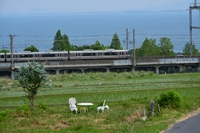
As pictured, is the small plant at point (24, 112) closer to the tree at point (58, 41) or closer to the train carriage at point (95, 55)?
the train carriage at point (95, 55)

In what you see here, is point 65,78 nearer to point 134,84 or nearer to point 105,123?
point 134,84

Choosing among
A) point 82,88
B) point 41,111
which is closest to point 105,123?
point 41,111

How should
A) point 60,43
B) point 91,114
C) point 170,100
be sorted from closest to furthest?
point 91,114 < point 170,100 < point 60,43

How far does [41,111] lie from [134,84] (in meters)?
14.8

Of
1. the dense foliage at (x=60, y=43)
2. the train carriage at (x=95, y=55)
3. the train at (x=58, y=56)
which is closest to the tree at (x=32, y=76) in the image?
the train at (x=58, y=56)

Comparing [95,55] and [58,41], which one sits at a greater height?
[58,41]

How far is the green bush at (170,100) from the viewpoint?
21.9m

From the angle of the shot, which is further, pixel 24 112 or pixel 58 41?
pixel 58 41

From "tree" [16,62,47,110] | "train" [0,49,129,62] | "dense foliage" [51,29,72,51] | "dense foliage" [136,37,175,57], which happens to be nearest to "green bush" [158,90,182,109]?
"tree" [16,62,47,110]

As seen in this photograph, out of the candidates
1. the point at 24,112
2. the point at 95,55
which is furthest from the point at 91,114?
the point at 95,55

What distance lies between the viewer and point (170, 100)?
72.1 feet

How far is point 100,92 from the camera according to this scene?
30484 mm

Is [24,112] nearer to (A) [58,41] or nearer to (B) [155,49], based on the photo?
(B) [155,49]

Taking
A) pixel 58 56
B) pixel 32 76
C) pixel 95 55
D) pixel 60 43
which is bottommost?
pixel 32 76
